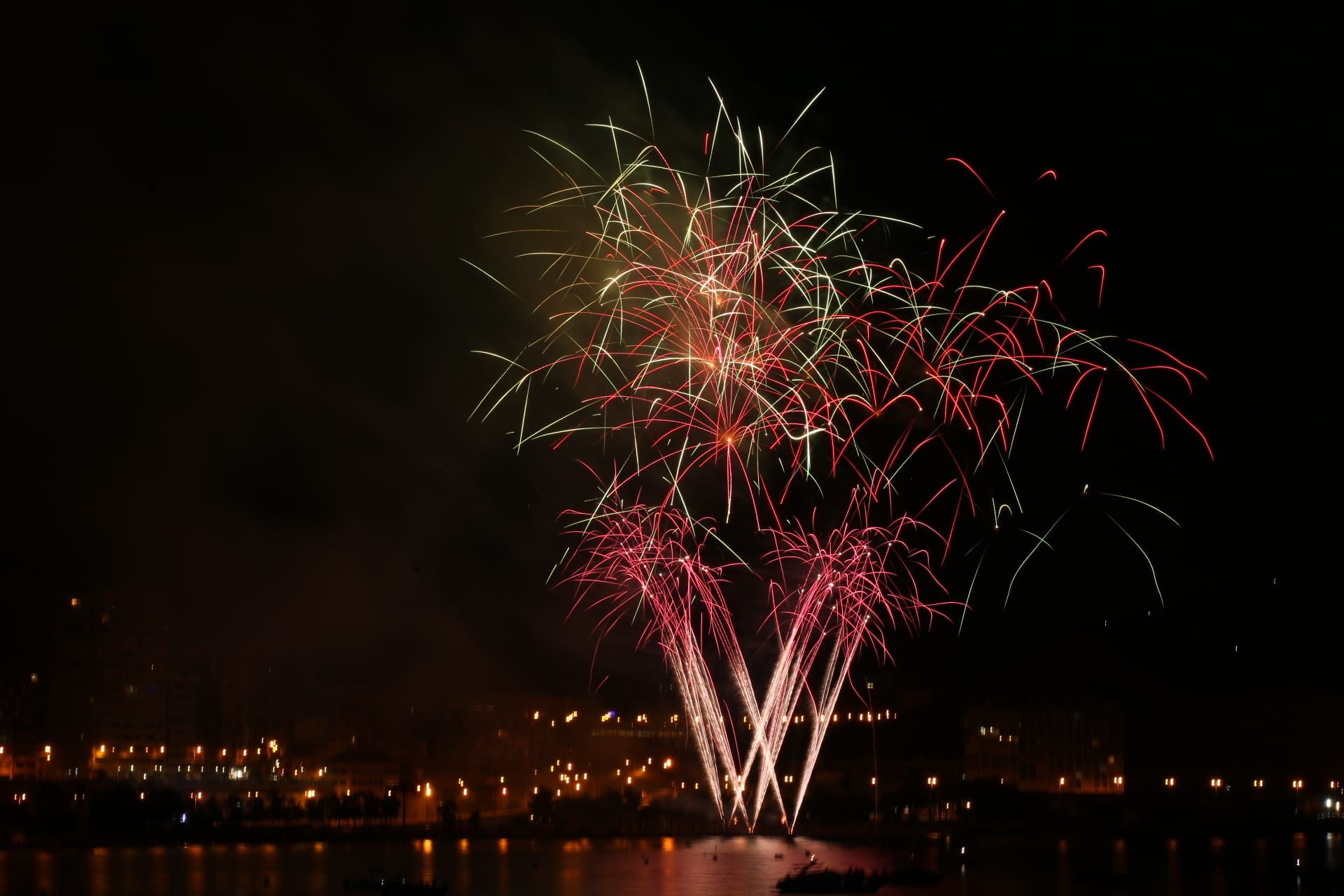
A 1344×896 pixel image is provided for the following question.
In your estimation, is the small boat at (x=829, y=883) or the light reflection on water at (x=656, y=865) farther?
the light reflection on water at (x=656, y=865)

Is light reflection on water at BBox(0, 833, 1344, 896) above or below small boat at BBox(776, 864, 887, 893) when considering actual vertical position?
below

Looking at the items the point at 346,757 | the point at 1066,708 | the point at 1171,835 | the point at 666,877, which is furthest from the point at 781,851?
the point at 346,757

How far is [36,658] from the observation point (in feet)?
209

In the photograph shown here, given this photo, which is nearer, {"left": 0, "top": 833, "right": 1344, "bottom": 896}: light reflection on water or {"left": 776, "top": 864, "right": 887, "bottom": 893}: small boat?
{"left": 776, "top": 864, "right": 887, "bottom": 893}: small boat

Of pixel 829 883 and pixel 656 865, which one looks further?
pixel 656 865

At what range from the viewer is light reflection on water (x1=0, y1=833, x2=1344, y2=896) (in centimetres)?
2584

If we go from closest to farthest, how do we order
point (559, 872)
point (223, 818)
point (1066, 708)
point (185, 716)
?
point (559, 872) → point (223, 818) → point (1066, 708) → point (185, 716)

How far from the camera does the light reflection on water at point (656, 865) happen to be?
25.8m

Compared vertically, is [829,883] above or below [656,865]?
above

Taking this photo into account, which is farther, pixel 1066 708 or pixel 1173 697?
pixel 1173 697

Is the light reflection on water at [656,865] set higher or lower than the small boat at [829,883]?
lower

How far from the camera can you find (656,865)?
98.7ft

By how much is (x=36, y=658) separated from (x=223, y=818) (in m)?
27.9

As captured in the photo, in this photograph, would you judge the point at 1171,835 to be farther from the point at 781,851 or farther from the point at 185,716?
the point at 185,716
